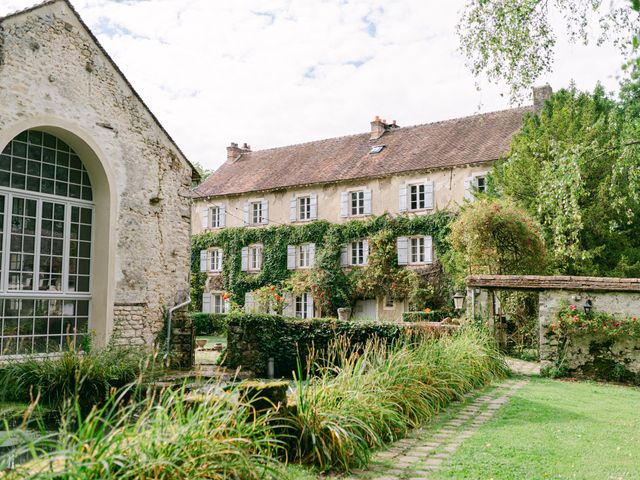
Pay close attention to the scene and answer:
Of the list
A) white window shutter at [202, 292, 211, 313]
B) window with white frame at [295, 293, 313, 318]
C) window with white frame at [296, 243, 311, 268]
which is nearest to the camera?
window with white frame at [295, 293, 313, 318]

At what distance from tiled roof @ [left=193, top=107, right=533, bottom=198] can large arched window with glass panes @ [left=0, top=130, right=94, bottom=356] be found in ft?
49.7

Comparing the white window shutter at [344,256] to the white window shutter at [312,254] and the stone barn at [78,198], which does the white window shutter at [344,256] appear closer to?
the white window shutter at [312,254]

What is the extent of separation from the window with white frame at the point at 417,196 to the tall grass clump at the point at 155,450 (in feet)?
67.1

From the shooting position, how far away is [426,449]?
5.88 meters

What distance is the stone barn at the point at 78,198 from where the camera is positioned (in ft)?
34.8

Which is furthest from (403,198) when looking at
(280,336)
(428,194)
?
(280,336)

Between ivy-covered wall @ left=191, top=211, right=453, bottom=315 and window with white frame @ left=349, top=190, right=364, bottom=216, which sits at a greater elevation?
window with white frame @ left=349, top=190, right=364, bottom=216

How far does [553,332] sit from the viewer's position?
12.6 meters

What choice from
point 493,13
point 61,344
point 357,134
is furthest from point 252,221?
point 493,13

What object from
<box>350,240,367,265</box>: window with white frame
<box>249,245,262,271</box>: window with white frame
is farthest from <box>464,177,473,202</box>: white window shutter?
<box>249,245,262,271</box>: window with white frame

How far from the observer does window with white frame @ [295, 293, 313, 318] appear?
85.9 feet

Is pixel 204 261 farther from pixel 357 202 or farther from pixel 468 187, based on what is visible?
pixel 468 187

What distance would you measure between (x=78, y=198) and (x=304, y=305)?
51.5ft

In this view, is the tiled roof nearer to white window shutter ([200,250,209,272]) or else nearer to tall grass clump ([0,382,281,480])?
white window shutter ([200,250,209,272])
